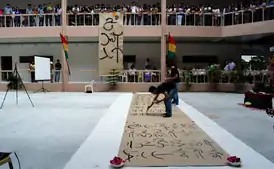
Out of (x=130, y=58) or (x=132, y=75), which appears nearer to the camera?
(x=132, y=75)

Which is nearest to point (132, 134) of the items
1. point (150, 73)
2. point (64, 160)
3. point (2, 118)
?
point (64, 160)

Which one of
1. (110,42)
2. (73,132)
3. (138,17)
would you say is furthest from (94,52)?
(73,132)

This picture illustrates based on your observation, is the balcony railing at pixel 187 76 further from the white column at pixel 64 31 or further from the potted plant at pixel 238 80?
the white column at pixel 64 31

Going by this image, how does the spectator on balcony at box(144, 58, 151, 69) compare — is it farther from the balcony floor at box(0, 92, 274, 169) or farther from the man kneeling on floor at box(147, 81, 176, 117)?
the man kneeling on floor at box(147, 81, 176, 117)

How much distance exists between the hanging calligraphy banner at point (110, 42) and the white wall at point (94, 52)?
4.48 meters

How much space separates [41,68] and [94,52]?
7.59 m

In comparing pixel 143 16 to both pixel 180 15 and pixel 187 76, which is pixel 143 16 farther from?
pixel 187 76

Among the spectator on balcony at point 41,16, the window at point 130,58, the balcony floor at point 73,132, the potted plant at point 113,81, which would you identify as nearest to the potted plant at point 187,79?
the potted plant at point 113,81

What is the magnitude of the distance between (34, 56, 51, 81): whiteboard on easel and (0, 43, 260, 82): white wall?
633cm

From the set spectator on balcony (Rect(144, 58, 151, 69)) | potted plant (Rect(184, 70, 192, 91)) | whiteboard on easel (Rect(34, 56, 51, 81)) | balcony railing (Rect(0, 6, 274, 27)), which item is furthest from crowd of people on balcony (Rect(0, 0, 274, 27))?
whiteboard on easel (Rect(34, 56, 51, 81))

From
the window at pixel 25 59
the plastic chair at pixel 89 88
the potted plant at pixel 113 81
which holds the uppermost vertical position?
the window at pixel 25 59

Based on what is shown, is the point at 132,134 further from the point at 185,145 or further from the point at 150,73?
the point at 150,73

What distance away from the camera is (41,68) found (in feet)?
50.0

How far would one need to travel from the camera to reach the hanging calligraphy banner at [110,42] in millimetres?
17797
